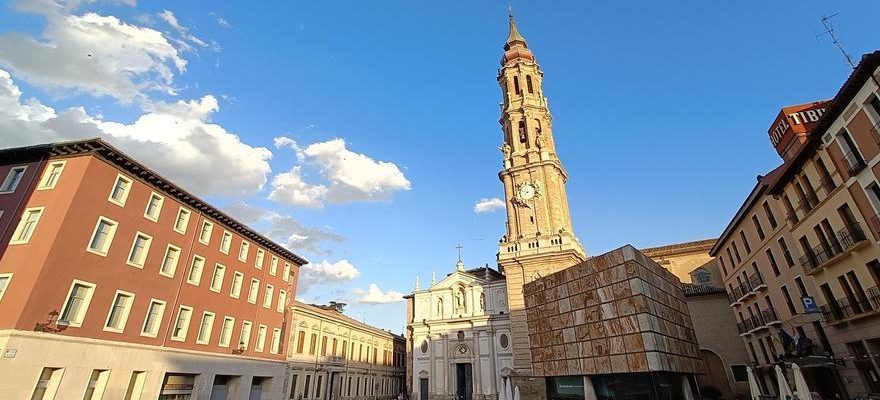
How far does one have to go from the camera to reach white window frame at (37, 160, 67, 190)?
2062cm

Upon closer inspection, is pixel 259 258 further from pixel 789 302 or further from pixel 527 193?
pixel 789 302

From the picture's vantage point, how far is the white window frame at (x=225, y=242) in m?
30.0

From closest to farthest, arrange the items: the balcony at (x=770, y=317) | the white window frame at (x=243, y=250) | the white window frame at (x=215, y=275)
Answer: the balcony at (x=770, y=317) < the white window frame at (x=215, y=275) < the white window frame at (x=243, y=250)

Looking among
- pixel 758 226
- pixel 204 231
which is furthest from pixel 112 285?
pixel 758 226

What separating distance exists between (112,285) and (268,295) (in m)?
13.5

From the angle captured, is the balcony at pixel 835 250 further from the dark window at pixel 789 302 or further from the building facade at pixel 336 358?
the building facade at pixel 336 358

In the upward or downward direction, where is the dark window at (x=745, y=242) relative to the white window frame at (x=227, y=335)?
upward

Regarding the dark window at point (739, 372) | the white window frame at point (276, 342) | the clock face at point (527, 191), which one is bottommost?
the dark window at point (739, 372)

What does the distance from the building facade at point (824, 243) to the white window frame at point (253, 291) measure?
33728 mm

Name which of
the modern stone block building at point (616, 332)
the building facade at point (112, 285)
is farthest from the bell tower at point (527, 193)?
the building facade at point (112, 285)

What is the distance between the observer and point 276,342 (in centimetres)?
3447

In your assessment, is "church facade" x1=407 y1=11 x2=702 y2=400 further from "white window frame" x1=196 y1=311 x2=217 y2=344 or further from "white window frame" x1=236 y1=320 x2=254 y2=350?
"white window frame" x1=196 y1=311 x2=217 y2=344

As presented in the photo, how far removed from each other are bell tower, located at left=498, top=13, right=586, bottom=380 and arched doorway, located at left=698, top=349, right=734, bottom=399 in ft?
43.5

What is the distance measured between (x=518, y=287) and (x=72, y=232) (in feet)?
108
